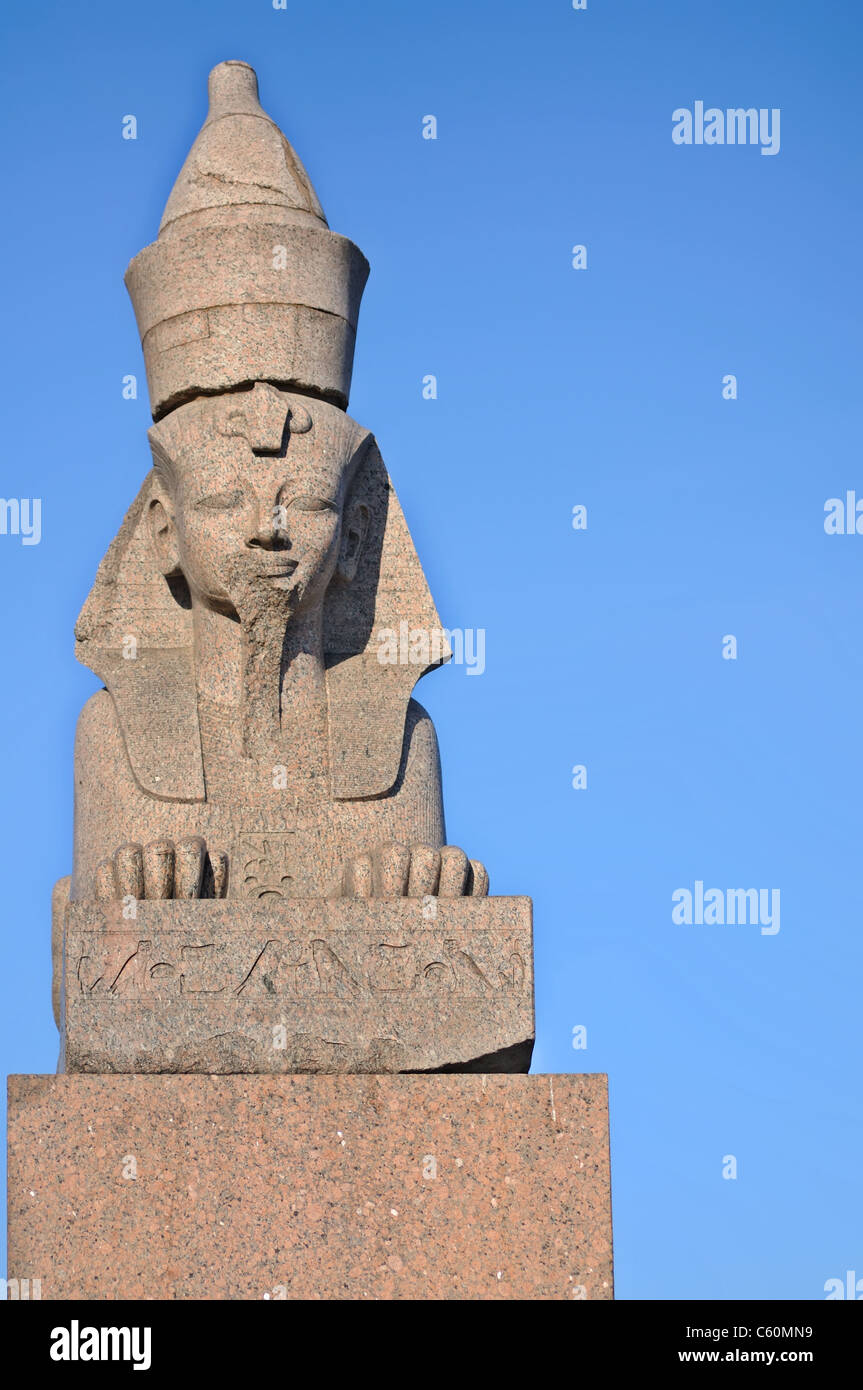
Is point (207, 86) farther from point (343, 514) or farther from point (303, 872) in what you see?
point (303, 872)

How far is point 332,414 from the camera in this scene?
8797 mm

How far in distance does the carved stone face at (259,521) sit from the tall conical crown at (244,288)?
14.0 inches

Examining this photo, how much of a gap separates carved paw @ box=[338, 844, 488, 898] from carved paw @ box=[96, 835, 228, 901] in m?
0.54

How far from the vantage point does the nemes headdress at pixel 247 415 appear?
855 centimetres

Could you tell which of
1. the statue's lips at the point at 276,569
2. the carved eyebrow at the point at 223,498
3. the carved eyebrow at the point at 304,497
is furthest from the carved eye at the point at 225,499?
the statue's lips at the point at 276,569

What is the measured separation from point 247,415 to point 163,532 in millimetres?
695

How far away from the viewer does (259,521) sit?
27.7ft

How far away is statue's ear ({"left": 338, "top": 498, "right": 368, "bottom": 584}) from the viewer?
8.96m

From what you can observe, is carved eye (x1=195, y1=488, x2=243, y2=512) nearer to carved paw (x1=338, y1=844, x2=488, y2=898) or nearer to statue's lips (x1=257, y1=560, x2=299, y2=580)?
statue's lips (x1=257, y1=560, x2=299, y2=580)

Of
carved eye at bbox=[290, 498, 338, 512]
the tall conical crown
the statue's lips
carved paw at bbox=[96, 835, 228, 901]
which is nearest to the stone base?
carved paw at bbox=[96, 835, 228, 901]

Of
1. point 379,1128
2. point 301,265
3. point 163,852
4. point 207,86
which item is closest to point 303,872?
point 163,852

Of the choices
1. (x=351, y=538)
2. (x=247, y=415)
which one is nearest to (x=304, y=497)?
(x=247, y=415)

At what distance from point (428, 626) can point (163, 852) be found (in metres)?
1.73

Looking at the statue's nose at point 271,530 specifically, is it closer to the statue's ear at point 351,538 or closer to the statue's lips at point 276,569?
the statue's lips at point 276,569
